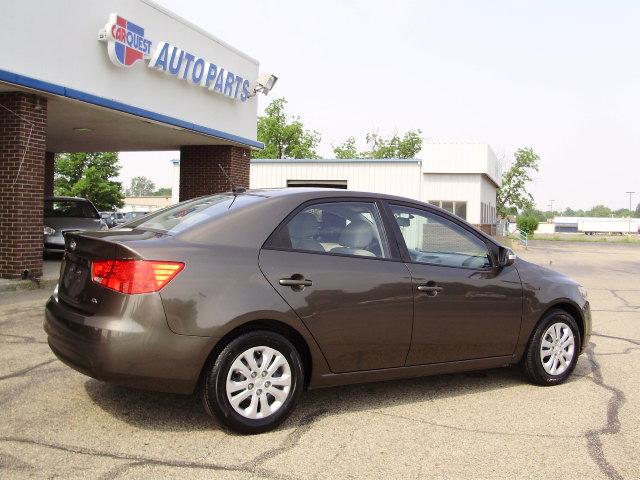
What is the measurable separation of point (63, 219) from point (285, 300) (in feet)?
41.5

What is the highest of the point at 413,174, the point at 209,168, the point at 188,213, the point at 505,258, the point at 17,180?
the point at 413,174

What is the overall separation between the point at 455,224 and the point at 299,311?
1692 millimetres

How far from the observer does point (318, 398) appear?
15.3ft

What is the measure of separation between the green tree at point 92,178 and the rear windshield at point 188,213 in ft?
139

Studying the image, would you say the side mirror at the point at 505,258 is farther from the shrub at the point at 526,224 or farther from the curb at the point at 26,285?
the shrub at the point at 526,224

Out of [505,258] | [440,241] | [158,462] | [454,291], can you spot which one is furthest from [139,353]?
[505,258]

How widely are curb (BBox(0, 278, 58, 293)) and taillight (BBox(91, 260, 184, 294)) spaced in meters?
7.07

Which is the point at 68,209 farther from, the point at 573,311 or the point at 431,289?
the point at 573,311

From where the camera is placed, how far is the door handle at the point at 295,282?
12.8 ft

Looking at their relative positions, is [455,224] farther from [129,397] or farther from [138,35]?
[138,35]

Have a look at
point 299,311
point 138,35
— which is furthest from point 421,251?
point 138,35

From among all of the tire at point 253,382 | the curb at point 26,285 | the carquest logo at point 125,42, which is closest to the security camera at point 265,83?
the carquest logo at point 125,42

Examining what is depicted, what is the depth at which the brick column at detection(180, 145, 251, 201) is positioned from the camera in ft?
56.6

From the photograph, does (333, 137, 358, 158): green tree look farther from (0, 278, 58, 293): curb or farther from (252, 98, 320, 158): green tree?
(0, 278, 58, 293): curb
